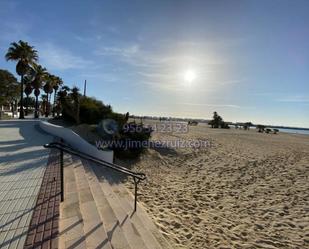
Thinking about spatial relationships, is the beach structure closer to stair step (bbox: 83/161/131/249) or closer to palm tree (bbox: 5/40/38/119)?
stair step (bbox: 83/161/131/249)

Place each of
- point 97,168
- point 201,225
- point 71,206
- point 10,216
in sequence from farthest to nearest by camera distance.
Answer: point 97,168
point 201,225
point 71,206
point 10,216

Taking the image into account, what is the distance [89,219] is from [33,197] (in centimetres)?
122

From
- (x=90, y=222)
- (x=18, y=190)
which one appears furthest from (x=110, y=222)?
(x=18, y=190)

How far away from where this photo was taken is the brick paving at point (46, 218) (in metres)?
2.57

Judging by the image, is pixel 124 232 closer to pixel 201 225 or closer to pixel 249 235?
pixel 201 225

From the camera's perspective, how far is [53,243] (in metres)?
2.55

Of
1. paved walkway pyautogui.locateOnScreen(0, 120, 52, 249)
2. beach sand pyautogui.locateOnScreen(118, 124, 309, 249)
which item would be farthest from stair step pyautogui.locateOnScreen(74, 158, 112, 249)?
beach sand pyautogui.locateOnScreen(118, 124, 309, 249)

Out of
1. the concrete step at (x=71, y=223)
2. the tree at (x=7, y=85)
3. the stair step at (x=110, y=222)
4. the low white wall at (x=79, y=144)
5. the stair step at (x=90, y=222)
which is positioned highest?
the tree at (x=7, y=85)

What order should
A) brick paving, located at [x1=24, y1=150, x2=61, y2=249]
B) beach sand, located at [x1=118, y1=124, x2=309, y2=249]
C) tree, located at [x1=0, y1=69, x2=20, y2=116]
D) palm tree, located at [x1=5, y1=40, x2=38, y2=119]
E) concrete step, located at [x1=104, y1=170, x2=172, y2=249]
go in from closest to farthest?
brick paving, located at [x1=24, y1=150, x2=61, y2=249], concrete step, located at [x1=104, y1=170, x2=172, y2=249], beach sand, located at [x1=118, y1=124, x2=309, y2=249], palm tree, located at [x1=5, y1=40, x2=38, y2=119], tree, located at [x1=0, y1=69, x2=20, y2=116]

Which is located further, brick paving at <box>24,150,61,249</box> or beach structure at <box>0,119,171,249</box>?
beach structure at <box>0,119,171,249</box>

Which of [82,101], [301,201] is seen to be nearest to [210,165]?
[301,201]

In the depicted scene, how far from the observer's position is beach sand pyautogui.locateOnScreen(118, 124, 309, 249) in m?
4.07

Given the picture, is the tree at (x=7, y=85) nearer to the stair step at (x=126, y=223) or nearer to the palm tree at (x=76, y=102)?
the palm tree at (x=76, y=102)

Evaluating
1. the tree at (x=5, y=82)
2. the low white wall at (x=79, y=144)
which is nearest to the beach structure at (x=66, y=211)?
the low white wall at (x=79, y=144)
